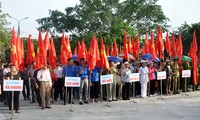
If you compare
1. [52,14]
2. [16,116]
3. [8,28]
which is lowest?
[16,116]

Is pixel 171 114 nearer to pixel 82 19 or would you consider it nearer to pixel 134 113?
pixel 134 113

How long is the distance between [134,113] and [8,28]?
2862cm

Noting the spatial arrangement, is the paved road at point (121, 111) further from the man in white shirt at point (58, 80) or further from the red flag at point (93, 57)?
the red flag at point (93, 57)

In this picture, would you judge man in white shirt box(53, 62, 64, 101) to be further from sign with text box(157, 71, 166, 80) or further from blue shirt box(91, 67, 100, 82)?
sign with text box(157, 71, 166, 80)

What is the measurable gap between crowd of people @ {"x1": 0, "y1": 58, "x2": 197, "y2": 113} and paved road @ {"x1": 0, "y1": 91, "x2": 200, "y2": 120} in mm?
514

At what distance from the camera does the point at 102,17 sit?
144 ft

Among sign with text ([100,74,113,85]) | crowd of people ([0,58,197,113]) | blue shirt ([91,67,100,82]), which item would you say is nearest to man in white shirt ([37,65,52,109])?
crowd of people ([0,58,197,113])

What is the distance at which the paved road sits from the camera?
11566 millimetres

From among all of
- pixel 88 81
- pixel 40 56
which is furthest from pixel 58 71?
pixel 40 56

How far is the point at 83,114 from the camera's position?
1228 centimetres

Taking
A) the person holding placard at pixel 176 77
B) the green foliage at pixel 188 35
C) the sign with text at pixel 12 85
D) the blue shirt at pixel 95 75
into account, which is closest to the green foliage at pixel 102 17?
the green foliage at pixel 188 35

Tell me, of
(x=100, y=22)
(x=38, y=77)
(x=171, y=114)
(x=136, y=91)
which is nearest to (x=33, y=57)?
(x=38, y=77)

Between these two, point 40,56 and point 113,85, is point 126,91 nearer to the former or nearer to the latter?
point 113,85

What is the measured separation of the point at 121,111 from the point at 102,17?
32.1 meters
